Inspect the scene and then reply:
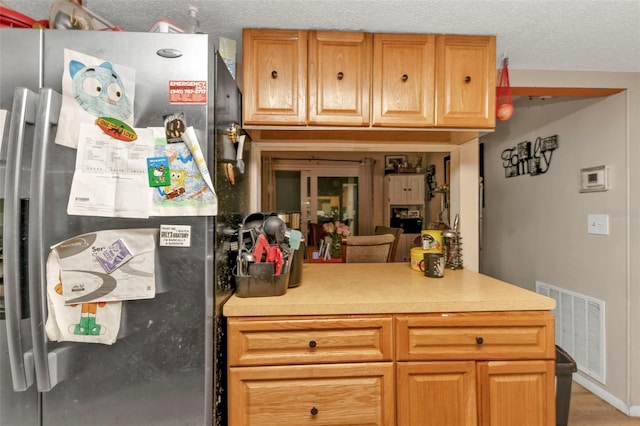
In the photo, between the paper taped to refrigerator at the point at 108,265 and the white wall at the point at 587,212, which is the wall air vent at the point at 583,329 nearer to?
the white wall at the point at 587,212

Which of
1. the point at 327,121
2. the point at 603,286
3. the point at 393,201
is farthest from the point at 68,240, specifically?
the point at 393,201

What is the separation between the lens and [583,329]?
2.17 metres

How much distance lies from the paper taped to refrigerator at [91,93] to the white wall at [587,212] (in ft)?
6.99

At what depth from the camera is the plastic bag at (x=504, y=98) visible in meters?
1.58

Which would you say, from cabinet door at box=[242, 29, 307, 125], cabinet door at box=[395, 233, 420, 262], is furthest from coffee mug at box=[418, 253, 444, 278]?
cabinet door at box=[395, 233, 420, 262]

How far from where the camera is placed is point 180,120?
3.19 ft

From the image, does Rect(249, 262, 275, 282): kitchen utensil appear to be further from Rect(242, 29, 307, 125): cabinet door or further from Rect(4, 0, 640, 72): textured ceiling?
Rect(4, 0, 640, 72): textured ceiling

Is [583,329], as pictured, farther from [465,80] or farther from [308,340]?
[308,340]

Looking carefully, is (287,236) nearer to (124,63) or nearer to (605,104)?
(124,63)

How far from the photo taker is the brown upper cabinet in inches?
54.9

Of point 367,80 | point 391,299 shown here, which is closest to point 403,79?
point 367,80

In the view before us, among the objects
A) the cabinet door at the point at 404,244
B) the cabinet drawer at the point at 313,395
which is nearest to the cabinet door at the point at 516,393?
the cabinet drawer at the point at 313,395

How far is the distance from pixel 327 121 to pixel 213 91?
58 centimetres

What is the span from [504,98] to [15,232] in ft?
7.13
